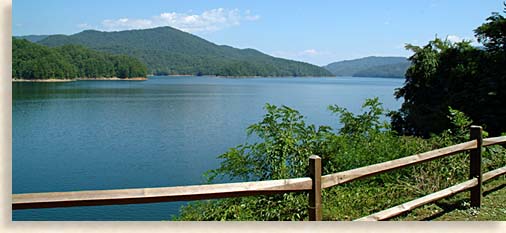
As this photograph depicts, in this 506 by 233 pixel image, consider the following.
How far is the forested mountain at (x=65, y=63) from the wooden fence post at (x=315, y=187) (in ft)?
43.0

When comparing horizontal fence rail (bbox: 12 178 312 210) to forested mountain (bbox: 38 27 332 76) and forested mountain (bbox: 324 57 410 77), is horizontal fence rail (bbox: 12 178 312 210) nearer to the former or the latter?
Answer: forested mountain (bbox: 324 57 410 77)

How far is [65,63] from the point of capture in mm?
32844

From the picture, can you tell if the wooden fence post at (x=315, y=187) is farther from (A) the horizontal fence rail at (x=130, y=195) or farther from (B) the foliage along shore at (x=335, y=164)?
(B) the foliage along shore at (x=335, y=164)

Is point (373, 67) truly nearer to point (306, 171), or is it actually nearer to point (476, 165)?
point (306, 171)

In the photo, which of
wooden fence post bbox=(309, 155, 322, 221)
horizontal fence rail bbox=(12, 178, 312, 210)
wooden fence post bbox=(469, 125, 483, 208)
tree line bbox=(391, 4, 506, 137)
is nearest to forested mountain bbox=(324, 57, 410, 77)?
tree line bbox=(391, 4, 506, 137)

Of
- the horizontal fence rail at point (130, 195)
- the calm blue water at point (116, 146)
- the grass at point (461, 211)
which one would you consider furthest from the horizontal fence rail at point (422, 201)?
the calm blue water at point (116, 146)

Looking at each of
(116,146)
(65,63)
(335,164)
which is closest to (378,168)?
(335,164)

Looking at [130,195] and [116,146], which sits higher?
[130,195]

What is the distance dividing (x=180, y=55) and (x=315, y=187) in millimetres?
68193

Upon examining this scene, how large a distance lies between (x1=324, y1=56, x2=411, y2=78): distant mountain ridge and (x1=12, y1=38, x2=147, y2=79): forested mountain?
22.6 metres

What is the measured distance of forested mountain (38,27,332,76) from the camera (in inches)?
2368

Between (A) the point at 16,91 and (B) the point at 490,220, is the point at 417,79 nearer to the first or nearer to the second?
(B) the point at 490,220

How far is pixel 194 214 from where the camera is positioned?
3.60 meters

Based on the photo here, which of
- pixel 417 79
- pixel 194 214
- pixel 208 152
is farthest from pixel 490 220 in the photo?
pixel 417 79
